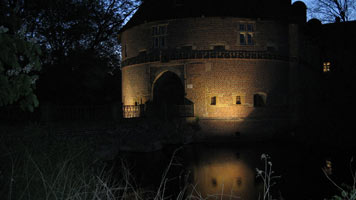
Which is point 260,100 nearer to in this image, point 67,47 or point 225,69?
point 225,69

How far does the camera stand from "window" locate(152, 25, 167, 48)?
64.2 feet

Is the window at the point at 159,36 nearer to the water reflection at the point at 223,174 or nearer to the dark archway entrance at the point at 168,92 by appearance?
the dark archway entrance at the point at 168,92

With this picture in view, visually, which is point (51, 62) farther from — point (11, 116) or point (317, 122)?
point (317, 122)

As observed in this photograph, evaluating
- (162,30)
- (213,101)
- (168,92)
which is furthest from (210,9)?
(168,92)

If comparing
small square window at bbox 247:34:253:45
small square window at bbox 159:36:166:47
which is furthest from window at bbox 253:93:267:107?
small square window at bbox 159:36:166:47

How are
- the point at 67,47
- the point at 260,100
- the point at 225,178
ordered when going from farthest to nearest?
the point at 260,100, the point at 67,47, the point at 225,178

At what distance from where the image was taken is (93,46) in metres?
19.3

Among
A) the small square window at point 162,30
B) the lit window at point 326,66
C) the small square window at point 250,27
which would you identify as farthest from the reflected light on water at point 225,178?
the lit window at point 326,66

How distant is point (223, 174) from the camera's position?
1195cm

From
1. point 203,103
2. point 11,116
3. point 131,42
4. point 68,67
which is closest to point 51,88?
point 68,67

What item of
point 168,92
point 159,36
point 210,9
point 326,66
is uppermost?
point 210,9

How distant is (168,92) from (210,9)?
5.24m

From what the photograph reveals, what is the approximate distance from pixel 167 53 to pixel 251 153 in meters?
7.17

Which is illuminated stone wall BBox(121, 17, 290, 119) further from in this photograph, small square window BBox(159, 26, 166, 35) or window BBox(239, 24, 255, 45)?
small square window BBox(159, 26, 166, 35)
